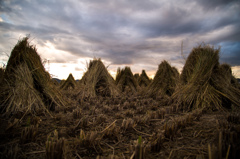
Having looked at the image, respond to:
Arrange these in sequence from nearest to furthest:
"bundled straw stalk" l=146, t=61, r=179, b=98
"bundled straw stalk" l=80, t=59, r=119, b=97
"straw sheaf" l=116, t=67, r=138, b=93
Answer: "bundled straw stalk" l=80, t=59, r=119, b=97
"bundled straw stalk" l=146, t=61, r=179, b=98
"straw sheaf" l=116, t=67, r=138, b=93

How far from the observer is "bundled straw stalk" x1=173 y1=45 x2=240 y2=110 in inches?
117

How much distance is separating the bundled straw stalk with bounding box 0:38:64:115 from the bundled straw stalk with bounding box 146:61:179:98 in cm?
376

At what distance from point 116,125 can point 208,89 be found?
2529mm

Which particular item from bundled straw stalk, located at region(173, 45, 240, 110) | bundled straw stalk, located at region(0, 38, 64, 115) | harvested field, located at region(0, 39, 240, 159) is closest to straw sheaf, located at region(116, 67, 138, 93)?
harvested field, located at region(0, 39, 240, 159)

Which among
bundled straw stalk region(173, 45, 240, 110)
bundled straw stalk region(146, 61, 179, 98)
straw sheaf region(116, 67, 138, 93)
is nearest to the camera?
bundled straw stalk region(173, 45, 240, 110)

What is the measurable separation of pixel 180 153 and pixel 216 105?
2.28 meters

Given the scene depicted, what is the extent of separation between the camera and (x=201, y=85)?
319 centimetres

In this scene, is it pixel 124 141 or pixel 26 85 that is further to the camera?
pixel 26 85

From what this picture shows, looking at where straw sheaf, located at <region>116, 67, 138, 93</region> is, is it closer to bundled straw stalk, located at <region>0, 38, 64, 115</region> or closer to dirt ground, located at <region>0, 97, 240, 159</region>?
bundled straw stalk, located at <region>0, 38, 64, 115</region>

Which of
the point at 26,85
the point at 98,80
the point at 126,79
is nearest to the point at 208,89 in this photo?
the point at 98,80

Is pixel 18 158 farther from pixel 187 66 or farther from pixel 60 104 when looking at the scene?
pixel 187 66

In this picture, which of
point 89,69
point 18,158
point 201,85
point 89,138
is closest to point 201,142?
point 89,138

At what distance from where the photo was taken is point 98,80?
536cm

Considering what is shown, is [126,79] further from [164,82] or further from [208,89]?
[208,89]
